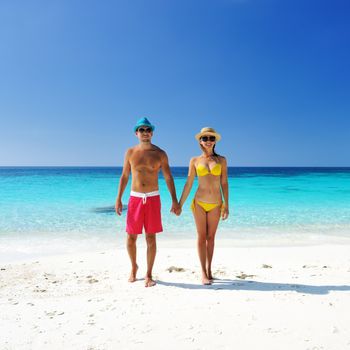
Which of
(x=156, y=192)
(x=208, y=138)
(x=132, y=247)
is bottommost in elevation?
(x=132, y=247)

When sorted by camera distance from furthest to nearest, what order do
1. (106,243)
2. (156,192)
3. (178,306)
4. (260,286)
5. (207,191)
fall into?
(106,243), (156,192), (207,191), (260,286), (178,306)

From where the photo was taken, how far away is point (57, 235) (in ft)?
25.2

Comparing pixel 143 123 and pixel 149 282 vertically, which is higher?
pixel 143 123

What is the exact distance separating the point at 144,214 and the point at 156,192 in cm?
33

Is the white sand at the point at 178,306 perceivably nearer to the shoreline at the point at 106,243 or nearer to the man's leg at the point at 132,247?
the man's leg at the point at 132,247

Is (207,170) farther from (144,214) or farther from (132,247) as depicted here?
(132,247)

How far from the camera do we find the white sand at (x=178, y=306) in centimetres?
240

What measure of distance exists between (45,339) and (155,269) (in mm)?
2319

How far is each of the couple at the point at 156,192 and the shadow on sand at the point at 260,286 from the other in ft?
0.53

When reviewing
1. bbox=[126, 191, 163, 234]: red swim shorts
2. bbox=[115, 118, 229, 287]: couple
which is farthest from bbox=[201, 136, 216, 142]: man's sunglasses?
bbox=[126, 191, 163, 234]: red swim shorts

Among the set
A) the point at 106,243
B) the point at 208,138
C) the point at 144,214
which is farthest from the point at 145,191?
the point at 106,243

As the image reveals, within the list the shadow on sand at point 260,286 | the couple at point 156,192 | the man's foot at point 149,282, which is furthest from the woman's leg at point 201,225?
the man's foot at point 149,282

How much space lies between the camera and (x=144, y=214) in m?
3.88

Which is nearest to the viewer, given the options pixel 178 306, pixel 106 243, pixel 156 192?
pixel 178 306
